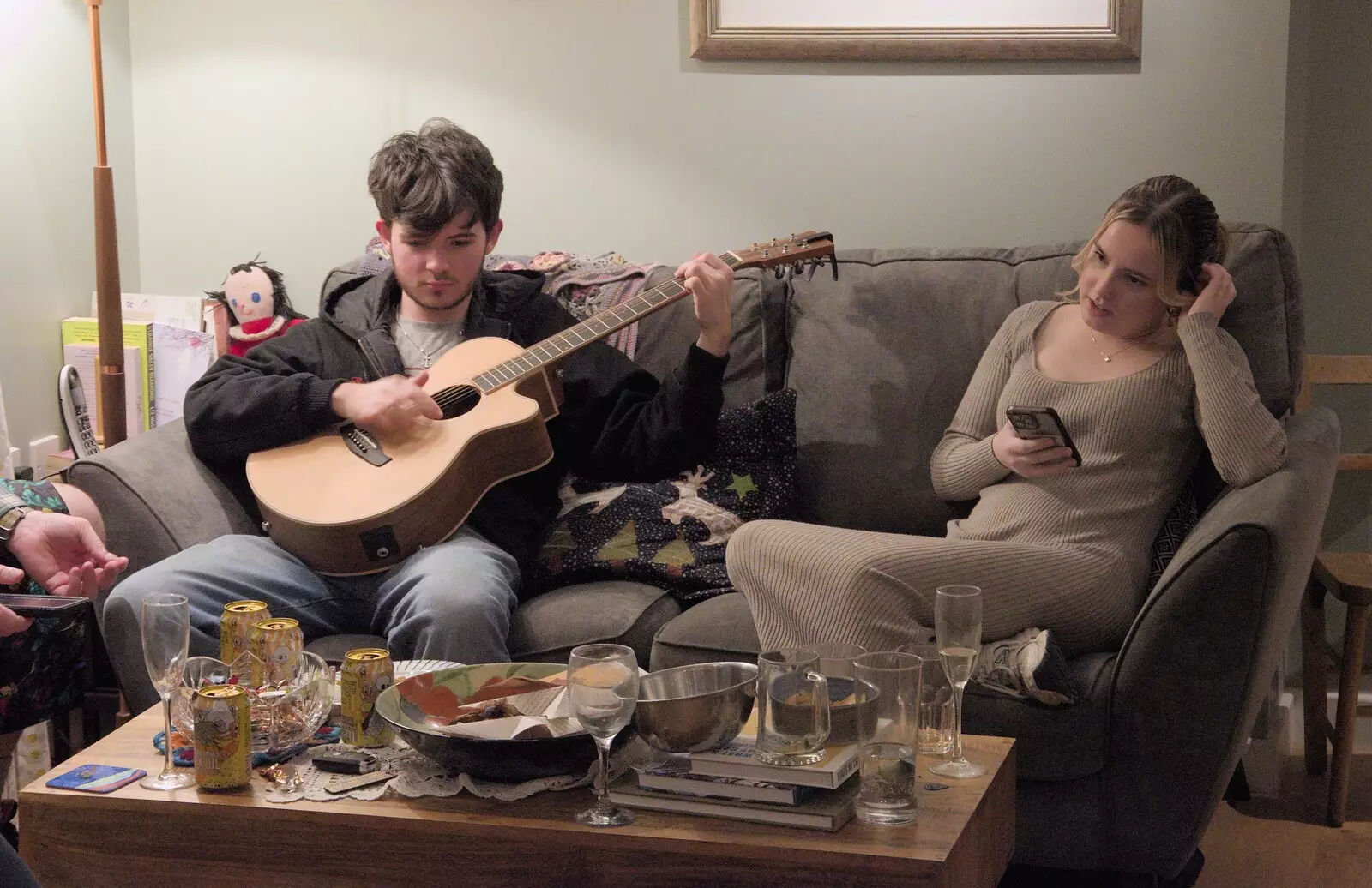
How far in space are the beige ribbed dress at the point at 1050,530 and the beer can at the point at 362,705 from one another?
2.14 feet

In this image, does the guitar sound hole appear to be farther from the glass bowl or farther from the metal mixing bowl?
the metal mixing bowl

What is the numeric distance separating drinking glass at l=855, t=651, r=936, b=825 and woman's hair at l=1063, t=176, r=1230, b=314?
1047 millimetres

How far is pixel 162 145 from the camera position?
10.2 feet

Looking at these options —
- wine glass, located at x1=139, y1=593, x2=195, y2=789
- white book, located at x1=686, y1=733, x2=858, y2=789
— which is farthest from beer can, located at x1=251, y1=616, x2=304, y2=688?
white book, located at x1=686, y1=733, x2=858, y2=789

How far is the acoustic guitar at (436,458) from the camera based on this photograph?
2.13 m

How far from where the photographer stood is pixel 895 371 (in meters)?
2.48

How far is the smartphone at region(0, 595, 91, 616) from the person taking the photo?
166 centimetres

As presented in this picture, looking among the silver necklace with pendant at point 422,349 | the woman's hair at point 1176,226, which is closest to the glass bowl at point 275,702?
the silver necklace with pendant at point 422,349

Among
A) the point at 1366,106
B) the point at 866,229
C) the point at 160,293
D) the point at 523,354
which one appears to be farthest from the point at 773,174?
the point at 160,293

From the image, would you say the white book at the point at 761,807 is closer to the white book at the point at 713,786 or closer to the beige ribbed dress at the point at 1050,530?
the white book at the point at 713,786

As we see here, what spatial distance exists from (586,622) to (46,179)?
63.0 inches

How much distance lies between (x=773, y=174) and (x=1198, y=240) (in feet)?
3.15

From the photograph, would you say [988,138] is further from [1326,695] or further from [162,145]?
[162,145]

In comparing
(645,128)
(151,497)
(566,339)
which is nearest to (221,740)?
(151,497)
